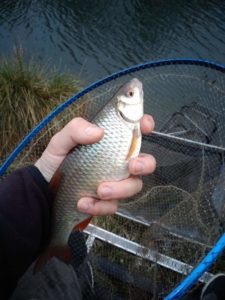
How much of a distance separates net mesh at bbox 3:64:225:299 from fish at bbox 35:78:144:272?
869mm

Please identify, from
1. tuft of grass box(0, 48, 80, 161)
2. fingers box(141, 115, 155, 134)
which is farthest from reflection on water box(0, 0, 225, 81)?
fingers box(141, 115, 155, 134)

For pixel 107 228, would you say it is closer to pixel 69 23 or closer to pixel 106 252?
pixel 106 252

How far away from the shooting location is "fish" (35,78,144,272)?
5.15ft

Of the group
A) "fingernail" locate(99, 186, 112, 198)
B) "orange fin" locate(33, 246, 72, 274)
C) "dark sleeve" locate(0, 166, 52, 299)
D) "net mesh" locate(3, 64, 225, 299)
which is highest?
"fingernail" locate(99, 186, 112, 198)

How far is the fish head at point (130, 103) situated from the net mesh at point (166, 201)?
2.90ft

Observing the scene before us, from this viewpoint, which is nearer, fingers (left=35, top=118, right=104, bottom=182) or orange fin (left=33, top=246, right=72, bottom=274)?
fingers (left=35, top=118, right=104, bottom=182)

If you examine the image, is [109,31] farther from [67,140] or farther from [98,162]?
[98,162]

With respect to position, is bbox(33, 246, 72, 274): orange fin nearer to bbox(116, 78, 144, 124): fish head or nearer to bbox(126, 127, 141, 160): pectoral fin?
bbox(126, 127, 141, 160): pectoral fin

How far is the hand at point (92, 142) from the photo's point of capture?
5.17 ft

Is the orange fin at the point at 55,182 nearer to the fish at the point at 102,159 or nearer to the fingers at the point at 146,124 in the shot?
the fish at the point at 102,159

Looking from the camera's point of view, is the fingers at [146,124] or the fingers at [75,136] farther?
the fingers at [146,124]

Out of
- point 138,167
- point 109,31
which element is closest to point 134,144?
point 138,167

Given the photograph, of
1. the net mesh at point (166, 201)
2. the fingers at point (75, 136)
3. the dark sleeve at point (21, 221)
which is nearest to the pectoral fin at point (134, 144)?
the fingers at point (75, 136)

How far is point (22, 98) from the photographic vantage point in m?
4.76
